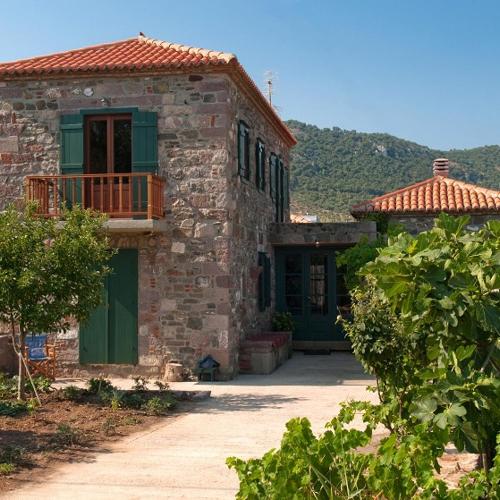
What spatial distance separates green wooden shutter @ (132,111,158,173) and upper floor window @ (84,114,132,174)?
0.31 m

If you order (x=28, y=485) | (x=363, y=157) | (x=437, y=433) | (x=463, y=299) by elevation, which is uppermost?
(x=363, y=157)

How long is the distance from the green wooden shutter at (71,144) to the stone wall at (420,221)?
730 cm

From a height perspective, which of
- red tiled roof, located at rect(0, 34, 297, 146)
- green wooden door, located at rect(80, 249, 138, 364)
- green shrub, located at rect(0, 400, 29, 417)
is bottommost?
green shrub, located at rect(0, 400, 29, 417)

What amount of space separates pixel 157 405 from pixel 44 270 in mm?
2224

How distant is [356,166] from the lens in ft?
173

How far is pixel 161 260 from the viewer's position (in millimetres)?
11789

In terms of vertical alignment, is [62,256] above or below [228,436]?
above

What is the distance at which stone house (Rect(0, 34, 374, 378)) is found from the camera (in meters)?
11.6

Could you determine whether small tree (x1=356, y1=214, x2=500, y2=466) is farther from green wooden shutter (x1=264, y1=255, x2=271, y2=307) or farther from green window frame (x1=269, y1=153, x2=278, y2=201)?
green window frame (x1=269, y1=153, x2=278, y2=201)

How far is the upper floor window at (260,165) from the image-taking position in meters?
14.6

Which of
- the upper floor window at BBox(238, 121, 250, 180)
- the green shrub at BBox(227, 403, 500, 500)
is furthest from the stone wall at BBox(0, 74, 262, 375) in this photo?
the green shrub at BBox(227, 403, 500, 500)

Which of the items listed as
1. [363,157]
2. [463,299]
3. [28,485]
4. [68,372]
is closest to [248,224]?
[68,372]

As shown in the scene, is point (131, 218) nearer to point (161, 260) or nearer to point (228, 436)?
point (161, 260)

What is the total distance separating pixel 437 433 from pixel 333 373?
873cm
